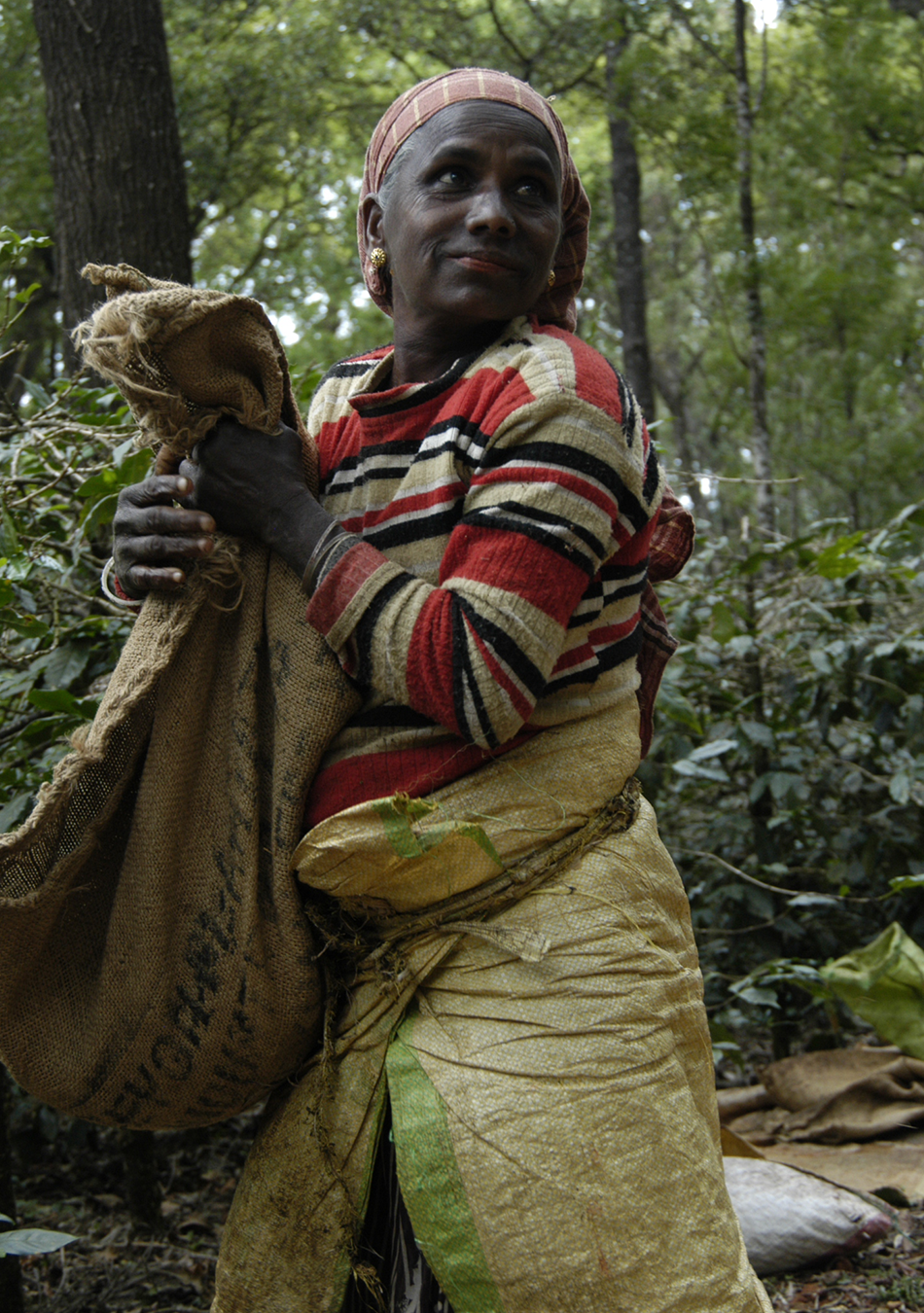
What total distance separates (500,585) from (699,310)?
809 inches

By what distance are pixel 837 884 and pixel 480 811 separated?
266 centimetres

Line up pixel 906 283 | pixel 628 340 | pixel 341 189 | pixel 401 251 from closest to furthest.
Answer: pixel 401 251 → pixel 628 340 → pixel 341 189 → pixel 906 283

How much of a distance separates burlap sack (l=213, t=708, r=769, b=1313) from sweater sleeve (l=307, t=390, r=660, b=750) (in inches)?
6.3

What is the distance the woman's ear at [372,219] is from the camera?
64.2 inches

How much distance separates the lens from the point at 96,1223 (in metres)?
2.72

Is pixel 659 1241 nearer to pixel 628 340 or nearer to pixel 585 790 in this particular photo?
pixel 585 790

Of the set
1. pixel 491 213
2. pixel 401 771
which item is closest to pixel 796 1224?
pixel 401 771

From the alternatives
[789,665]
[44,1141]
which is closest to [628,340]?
[789,665]

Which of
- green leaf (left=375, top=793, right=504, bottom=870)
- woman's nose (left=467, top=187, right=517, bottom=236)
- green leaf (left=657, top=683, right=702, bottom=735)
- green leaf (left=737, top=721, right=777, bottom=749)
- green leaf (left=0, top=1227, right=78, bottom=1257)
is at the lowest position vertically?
green leaf (left=737, top=721, right=777, bottom=749)

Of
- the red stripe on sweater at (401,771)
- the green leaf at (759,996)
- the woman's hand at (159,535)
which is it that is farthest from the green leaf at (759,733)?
Result: the woman's hand at (159,535)

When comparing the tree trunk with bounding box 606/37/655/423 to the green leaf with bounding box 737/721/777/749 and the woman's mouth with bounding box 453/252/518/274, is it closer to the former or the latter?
the green leaf with bounding box 737/721/777/749

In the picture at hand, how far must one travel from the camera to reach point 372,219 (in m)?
1.65

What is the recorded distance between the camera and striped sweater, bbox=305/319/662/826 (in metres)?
1.28

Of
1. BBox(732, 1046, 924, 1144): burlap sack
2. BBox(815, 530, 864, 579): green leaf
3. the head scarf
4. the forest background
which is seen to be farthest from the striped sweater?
BBox(732, 1046, 924, 1144): burlap sack
